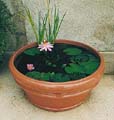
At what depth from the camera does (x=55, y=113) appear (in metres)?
1.93

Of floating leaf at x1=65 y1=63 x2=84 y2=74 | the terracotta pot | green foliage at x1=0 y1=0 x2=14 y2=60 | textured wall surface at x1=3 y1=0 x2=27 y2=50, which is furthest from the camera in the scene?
textured wall surface at x1=3 y1=0 x2=27 y2=50

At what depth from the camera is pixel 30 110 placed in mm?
1960

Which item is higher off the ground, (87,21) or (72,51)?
(87,21)

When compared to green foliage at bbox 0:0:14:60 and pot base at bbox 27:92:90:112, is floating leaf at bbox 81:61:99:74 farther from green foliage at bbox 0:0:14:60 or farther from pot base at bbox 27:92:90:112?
green foliage at bbox 0:0:14:60

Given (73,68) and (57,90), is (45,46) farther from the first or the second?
(57,90)

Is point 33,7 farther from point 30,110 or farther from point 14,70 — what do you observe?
point 30,110

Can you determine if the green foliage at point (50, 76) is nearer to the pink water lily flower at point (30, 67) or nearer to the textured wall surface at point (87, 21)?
the pink water lily flower at point (30, 67)

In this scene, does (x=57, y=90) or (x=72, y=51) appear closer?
(x=57, y=90)

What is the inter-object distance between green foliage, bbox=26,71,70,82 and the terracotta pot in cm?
7

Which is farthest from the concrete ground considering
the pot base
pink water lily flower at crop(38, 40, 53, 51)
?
pink water lily flower at crop(38, 40, 53, 51)

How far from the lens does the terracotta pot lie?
5.75ft

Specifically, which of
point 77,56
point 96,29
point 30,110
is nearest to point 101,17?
point 96,29

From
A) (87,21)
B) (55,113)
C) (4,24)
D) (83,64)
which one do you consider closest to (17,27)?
(4,24)

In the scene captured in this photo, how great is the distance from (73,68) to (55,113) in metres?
0.31
